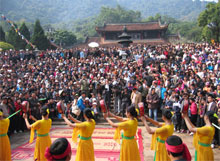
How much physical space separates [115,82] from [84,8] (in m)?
154

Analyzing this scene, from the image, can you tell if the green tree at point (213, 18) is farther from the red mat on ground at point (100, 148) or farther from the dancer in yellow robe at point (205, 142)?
the dancer in yellow robe at point (205, 142)

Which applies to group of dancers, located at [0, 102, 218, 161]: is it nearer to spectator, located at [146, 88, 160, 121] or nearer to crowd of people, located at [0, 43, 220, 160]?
crowd of people, located at [0, 43, 220, 160]

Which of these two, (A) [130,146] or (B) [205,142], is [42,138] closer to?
(A) [130,146]

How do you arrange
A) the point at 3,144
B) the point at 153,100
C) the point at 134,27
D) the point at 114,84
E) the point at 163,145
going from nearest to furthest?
the point at 163,145
the point at 3,144
the point at 153,100
the point at 114,84
the point at 134,27

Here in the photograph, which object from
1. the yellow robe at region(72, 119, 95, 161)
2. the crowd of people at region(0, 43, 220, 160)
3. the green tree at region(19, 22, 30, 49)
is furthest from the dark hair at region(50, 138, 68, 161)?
the green tree at region(19, 22, 30, 49)

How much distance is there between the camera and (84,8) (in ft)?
504

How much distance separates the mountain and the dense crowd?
3889 inches

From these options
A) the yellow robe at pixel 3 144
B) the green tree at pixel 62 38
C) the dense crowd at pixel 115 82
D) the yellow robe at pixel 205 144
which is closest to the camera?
the yellow robe at pixel 205 144

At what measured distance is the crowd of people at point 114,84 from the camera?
8.73 meters

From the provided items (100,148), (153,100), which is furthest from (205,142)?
(153,100)

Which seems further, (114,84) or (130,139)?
(114,84)

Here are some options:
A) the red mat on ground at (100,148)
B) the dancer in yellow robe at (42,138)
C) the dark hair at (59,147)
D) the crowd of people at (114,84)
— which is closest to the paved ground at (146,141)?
the red mat on ground at (100,148)

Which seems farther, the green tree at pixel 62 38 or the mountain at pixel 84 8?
the mountain at pixel 84 8

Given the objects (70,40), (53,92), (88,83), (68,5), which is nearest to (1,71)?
(53,92)
